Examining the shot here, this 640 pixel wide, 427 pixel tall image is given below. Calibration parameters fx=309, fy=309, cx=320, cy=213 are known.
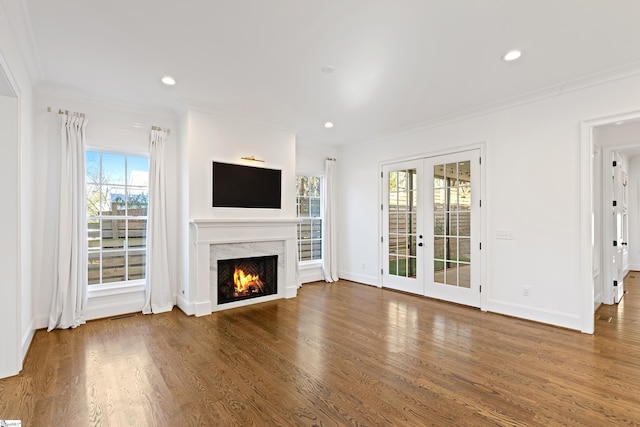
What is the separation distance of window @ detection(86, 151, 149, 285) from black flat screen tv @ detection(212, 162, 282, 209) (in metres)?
1.05

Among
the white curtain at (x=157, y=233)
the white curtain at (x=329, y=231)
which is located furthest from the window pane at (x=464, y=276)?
the white curtain at (x=157, y=233)

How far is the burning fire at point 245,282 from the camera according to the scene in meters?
4.76

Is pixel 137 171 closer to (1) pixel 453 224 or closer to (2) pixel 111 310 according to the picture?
(2) pixel 111 310

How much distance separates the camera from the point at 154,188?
14.2 feet

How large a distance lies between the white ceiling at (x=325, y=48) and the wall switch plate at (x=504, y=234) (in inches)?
69.3

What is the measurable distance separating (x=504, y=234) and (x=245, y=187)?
375cm

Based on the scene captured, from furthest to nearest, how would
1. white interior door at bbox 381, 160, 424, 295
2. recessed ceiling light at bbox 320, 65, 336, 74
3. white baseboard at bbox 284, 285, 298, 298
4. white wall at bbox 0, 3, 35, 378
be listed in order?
white interior door at bbox 381, 160, 424, 295 < white baseboard at bbox 284, 285, 298, 298 < recessed ceiling light at bbox 320, 65, 336, 74 < white wall at bbox 0, 3, 35, 378

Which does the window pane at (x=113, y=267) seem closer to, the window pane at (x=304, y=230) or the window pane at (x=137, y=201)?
the window pane at (x=137, y=201)

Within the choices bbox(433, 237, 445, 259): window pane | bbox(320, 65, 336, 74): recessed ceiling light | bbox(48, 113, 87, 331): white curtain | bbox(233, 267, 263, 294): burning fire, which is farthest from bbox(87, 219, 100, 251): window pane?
bbox(433, 237, 445, 259): window pane

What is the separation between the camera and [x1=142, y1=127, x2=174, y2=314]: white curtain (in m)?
4.30

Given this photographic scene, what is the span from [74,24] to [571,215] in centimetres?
532

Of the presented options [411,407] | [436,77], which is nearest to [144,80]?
[436,77]

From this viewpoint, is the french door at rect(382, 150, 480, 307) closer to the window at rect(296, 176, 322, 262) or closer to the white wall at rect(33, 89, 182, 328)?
the window at rect(296, 176, 322, 262)

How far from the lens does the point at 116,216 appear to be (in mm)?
4262
